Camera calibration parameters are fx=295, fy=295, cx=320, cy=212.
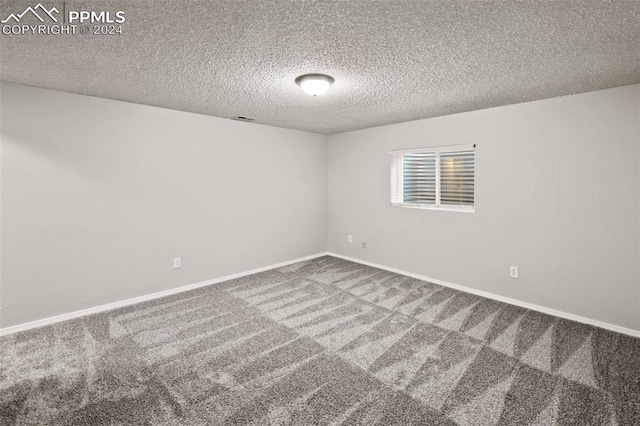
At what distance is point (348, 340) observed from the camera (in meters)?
2.56

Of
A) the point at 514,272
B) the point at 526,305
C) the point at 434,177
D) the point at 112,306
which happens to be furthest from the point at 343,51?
the point at 112,306

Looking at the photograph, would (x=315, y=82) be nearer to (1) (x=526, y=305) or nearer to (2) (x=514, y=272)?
(2) (x=514, y=272)

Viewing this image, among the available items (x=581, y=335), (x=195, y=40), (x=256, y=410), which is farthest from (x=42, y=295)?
(x=581, y=335)

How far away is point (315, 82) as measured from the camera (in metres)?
2.38

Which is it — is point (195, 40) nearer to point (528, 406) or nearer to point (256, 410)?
point (256, 410)

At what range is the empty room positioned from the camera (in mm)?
1711

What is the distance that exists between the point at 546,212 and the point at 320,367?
2772mm

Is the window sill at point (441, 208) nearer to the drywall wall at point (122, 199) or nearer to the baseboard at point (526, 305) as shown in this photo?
the baseboard at point (526, 305)

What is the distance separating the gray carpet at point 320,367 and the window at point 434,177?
1.35 metres

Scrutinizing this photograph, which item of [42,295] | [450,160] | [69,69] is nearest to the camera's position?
[69,69]

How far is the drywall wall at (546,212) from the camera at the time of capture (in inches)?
105

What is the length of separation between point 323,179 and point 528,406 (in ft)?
13.8

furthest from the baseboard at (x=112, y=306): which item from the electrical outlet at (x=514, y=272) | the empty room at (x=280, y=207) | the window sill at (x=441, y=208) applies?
the electrical outlet at (x=514, y=272)

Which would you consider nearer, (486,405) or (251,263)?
(486,405)
